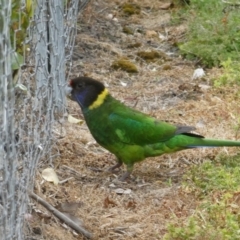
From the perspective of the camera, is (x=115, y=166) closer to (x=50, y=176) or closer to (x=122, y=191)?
(x=122, y=191)

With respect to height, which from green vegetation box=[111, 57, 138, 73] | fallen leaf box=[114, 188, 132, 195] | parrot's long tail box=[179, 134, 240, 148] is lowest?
fallen leaf box=[114, 188, 132, 195]

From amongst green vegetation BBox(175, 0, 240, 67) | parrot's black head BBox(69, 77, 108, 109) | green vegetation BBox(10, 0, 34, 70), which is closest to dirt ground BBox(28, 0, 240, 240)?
green vegetation BBox(175, 0, 240, 67)

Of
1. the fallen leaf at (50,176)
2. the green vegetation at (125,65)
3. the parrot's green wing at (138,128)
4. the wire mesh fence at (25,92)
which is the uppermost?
the wire mesh fence at (25,92)

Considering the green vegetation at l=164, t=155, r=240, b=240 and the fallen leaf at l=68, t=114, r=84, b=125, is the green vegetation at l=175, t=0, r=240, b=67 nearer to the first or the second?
the fallen leaf at l=68, t=114, r=84, b=125

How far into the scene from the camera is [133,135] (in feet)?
16.8

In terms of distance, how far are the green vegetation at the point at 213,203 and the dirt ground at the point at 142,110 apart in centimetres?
10

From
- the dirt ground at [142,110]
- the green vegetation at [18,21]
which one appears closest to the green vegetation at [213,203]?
the dirt ground at [142,110]

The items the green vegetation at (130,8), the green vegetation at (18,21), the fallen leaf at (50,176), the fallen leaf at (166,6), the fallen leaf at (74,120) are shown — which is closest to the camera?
the green vegetation at (18,21)

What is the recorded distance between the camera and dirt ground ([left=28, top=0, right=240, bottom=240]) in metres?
4.63

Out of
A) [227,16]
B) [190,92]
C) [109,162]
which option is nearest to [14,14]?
[109,162]

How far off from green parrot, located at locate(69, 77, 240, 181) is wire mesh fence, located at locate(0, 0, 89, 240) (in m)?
0.33

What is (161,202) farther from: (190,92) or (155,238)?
(190,92)

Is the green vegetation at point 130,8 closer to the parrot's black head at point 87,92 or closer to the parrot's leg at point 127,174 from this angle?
the parrot's black head at point 87,92

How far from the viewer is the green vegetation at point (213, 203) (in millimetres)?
4133
